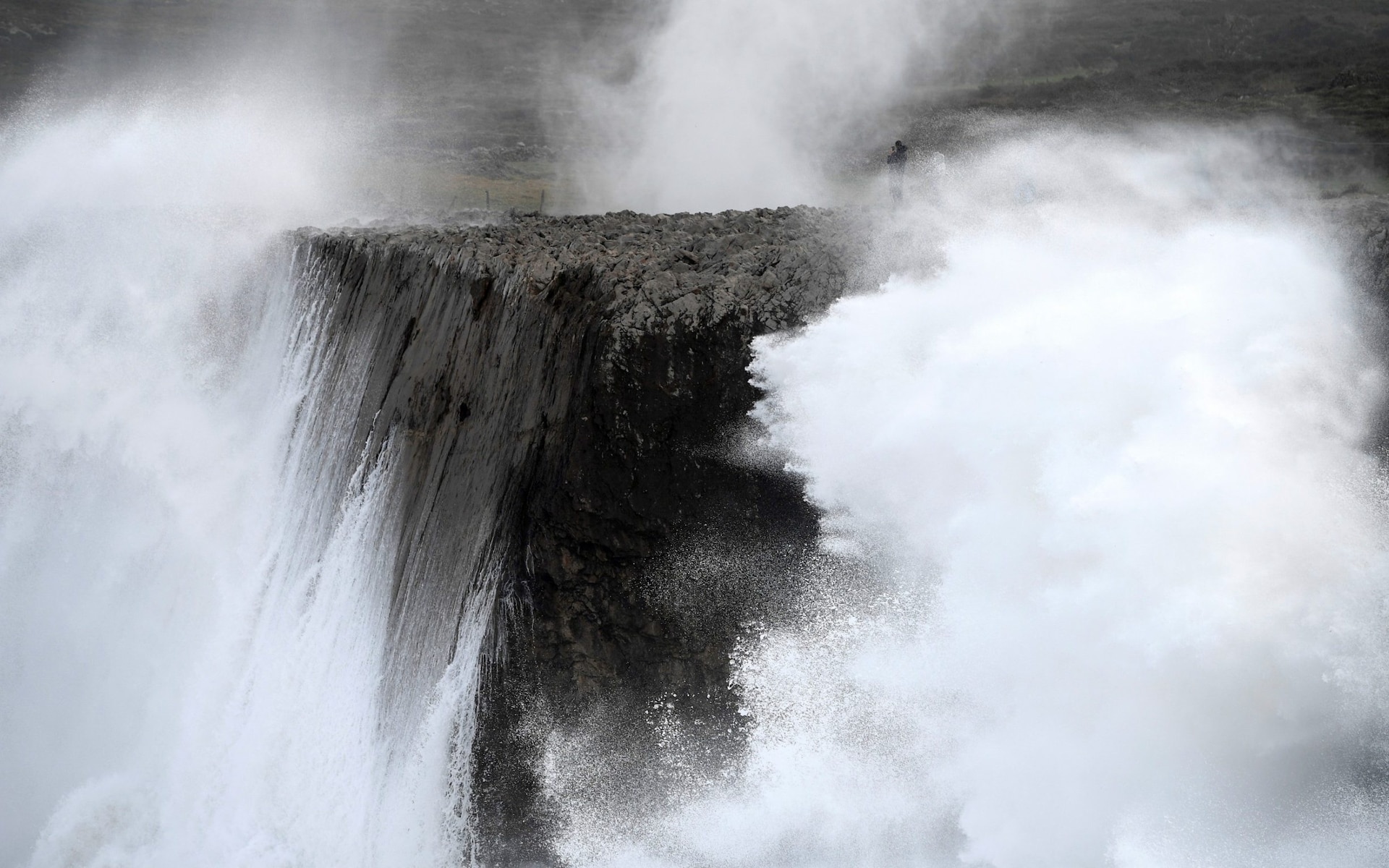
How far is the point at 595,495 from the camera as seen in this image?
7258mm

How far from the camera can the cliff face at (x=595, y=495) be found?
7293mm

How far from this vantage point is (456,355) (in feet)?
28.7

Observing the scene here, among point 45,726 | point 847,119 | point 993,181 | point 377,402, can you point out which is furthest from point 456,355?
point 847,119

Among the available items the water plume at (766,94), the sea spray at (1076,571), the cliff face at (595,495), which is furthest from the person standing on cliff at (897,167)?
the water plume at (766,94)

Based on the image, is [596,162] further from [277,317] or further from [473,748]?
[473,748]

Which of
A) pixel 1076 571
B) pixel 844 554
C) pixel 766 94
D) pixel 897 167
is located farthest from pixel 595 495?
pixel 766 94

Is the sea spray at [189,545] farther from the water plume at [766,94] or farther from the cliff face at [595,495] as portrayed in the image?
the water plume at [766,94]

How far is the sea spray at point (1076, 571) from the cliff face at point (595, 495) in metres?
0.32

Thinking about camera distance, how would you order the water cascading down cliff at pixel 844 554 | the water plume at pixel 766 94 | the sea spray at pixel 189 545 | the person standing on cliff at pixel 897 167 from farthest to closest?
the water plume at pixel 766 94
the person standing on cliff at pixel 897 167
the sea spray at pixel 189 545
the water cascading down cliff at pixel 844 554

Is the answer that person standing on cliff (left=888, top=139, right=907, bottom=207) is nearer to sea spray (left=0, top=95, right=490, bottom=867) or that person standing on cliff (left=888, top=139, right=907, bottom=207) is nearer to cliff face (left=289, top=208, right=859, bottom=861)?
cliff face (left=289, top=208, right=859, bottom=861)

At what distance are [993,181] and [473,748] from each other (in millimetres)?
6154

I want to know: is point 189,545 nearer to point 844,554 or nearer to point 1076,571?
point 844,554

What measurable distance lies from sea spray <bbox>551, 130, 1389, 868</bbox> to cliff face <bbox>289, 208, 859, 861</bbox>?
12.5 inches

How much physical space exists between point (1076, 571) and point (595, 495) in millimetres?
2947
